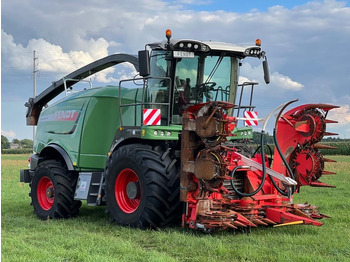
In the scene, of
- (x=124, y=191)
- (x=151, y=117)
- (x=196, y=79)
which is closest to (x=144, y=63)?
(x=151, y=117)

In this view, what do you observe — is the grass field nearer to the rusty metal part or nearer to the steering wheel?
the rusty metal part

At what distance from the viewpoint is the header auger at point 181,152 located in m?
6.88

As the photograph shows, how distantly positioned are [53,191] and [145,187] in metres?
3.38

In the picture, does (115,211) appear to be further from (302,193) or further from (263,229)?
(302,193)

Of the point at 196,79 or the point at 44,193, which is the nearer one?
the point at 196,79

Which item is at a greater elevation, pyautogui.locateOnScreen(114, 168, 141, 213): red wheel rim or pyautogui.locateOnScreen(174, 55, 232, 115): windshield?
pyautogui.locateOnScreen(174, 55, 232, 115): windshield

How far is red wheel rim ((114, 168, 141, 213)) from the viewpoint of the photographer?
25.7 ft

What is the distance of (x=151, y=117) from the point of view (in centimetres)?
788

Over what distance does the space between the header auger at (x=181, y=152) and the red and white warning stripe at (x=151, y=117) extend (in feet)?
0.05

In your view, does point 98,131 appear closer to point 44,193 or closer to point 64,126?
point 64,126

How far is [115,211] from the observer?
7926 mm

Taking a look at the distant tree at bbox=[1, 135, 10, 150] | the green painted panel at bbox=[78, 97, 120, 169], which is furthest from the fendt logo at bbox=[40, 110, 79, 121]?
the distant tree at bbox=[1, 135, 10, 150]

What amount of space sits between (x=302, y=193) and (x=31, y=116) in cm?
764

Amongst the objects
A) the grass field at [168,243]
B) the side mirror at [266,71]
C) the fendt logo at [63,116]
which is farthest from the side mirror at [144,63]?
the fendt logo at [63,116]
